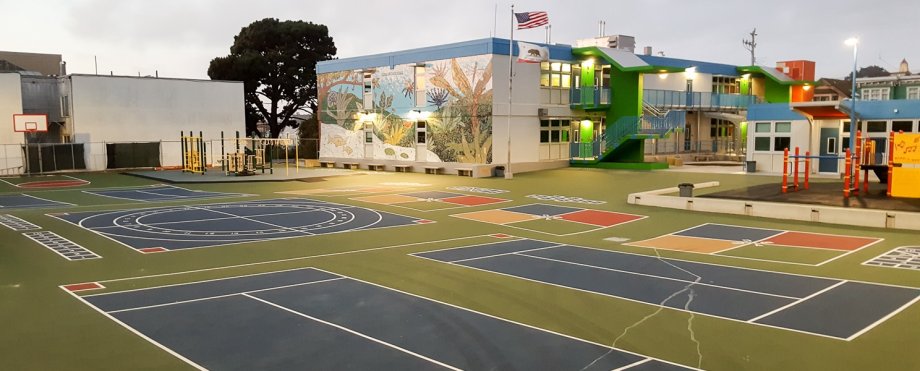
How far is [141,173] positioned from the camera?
3741cm

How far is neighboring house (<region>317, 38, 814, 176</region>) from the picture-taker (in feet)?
120

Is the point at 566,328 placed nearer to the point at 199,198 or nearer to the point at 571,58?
the point at 199,198

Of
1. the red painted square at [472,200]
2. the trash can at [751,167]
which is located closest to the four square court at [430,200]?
the red painted square at [472,200]

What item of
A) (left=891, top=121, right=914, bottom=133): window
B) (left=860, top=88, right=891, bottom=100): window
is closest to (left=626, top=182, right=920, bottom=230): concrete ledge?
(left=891, top=121, right=914, bottom=133): window

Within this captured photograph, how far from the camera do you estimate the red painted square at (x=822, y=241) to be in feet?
48.0

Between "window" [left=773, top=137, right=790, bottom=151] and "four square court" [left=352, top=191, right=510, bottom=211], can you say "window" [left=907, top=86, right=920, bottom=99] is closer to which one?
"window" [left=773, top=137, right=790, bottom=151]

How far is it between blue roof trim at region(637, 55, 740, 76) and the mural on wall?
43.2ft

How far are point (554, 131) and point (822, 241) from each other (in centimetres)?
2467

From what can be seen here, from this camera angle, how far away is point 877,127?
30.0 m

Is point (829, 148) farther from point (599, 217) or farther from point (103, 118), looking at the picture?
point (103, 118)

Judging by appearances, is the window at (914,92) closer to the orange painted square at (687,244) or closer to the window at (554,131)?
the window at (554,131)

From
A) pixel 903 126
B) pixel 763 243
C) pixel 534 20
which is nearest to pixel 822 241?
pixel 763 243

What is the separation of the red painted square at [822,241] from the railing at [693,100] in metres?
27.2

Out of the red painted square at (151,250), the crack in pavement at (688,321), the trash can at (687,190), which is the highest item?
the trash can at (687,190)
